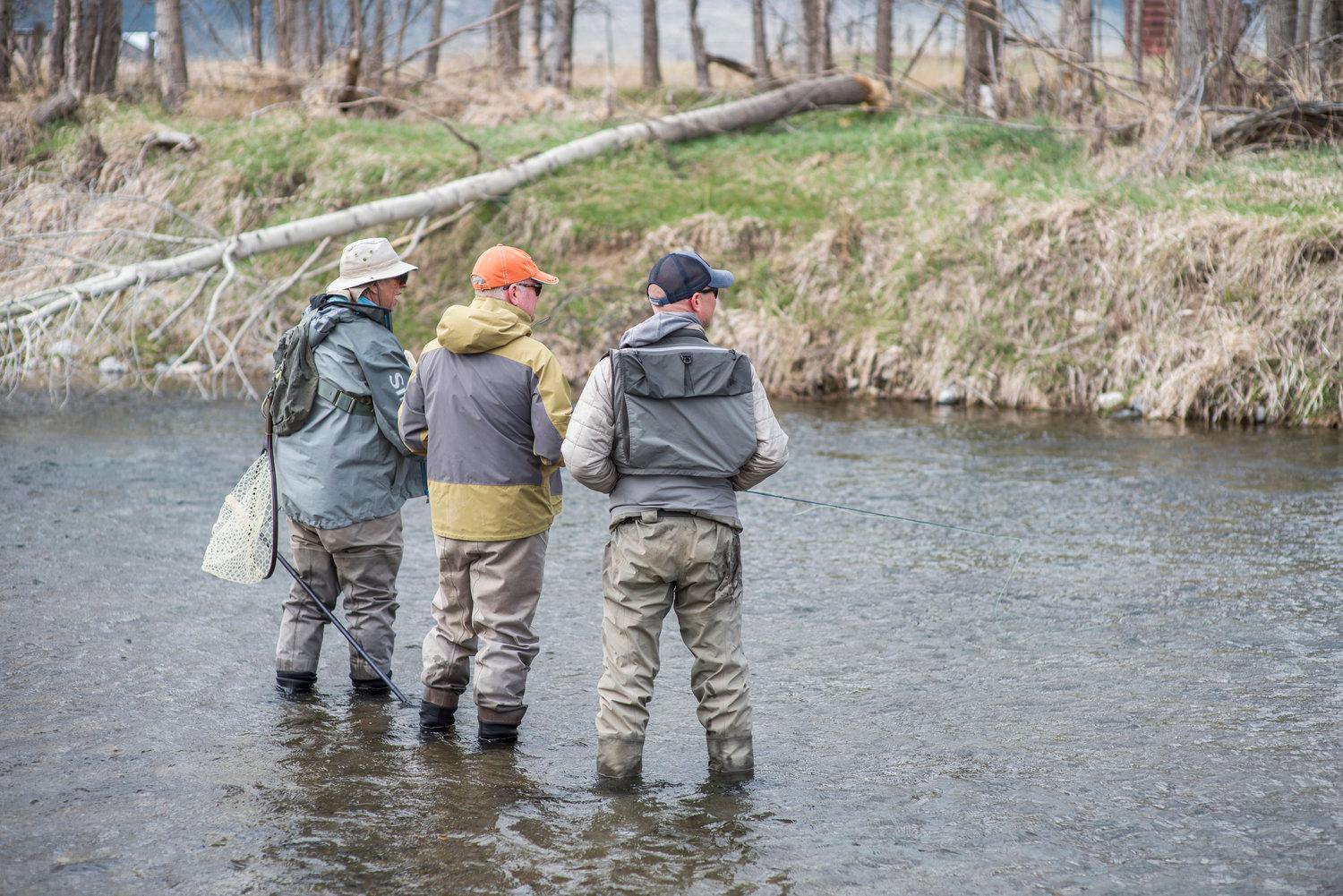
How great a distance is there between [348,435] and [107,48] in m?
19.7

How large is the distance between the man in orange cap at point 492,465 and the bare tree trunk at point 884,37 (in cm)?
1740

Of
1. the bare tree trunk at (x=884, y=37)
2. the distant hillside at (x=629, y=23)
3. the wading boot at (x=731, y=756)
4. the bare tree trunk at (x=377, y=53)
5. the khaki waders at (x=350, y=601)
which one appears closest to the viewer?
the wading boot at (x=731, y=756)

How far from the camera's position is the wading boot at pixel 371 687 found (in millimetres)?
5434

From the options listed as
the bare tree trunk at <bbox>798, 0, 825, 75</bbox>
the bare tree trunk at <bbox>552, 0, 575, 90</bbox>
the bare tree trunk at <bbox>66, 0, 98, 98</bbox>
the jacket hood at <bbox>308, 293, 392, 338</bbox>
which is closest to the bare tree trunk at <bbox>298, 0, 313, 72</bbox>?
the bare tree trunk at <bbox>66, 0, 98, 98</bbox>

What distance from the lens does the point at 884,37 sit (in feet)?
71.3

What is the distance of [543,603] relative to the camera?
7.05 metres

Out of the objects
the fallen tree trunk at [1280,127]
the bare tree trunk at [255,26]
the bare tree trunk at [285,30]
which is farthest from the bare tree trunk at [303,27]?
the fallen tree trunk at [1280,127]

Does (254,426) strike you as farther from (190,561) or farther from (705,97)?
(705,97)

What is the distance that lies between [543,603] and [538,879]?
335 centimetres

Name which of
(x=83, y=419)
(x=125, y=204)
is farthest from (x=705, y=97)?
(x=83, y=419)

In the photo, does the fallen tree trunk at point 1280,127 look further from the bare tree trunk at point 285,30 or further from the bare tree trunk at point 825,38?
the bare tree trunk at point 285,30

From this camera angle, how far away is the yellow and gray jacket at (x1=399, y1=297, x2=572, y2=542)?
15.6ft

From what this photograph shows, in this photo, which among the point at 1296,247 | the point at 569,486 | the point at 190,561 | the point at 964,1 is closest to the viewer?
the point at 190,561

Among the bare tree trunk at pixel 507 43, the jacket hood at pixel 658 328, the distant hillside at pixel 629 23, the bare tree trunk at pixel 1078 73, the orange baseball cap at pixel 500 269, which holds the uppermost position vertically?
the distant hillside at pixel 629 23
